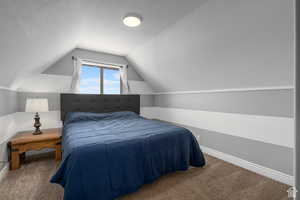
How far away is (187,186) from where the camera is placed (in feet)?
5.83

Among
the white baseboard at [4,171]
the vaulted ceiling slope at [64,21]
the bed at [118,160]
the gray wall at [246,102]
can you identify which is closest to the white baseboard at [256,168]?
the bed at [118,160]

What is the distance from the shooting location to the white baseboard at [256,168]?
1.81 meters

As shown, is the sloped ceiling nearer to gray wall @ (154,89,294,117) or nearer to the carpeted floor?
gray wall @ (154,89,294,117)

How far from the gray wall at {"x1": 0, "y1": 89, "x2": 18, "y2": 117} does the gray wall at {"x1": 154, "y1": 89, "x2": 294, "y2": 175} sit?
11.2ft

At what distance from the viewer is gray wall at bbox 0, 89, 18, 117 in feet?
6.33

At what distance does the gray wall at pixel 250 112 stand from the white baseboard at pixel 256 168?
0.05 meters

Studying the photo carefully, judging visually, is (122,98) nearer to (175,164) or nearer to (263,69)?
(175,164)

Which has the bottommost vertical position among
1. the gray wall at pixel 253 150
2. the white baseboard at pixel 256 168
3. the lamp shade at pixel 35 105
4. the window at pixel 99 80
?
the white baseboard at pixel 256 168

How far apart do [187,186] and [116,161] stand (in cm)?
104

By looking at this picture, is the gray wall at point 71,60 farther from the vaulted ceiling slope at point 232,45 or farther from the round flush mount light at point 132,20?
the round flush mount light at point 132,20

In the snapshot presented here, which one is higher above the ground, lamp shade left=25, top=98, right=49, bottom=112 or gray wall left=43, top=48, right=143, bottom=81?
gray wall left=43, top=48, right=143, bottom=81

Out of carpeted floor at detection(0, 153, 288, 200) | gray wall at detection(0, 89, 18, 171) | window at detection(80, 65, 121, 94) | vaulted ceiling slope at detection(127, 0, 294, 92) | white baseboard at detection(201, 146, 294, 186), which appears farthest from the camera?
window at detection(80, 65, 121, 94)

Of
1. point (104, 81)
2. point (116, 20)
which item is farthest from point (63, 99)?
point (116, 20)

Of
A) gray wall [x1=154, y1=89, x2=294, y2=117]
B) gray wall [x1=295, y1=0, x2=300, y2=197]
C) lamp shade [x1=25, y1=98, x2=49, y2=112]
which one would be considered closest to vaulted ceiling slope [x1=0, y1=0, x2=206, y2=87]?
lamp shade [x1=25, y1=98, x2=49, y2=112]
